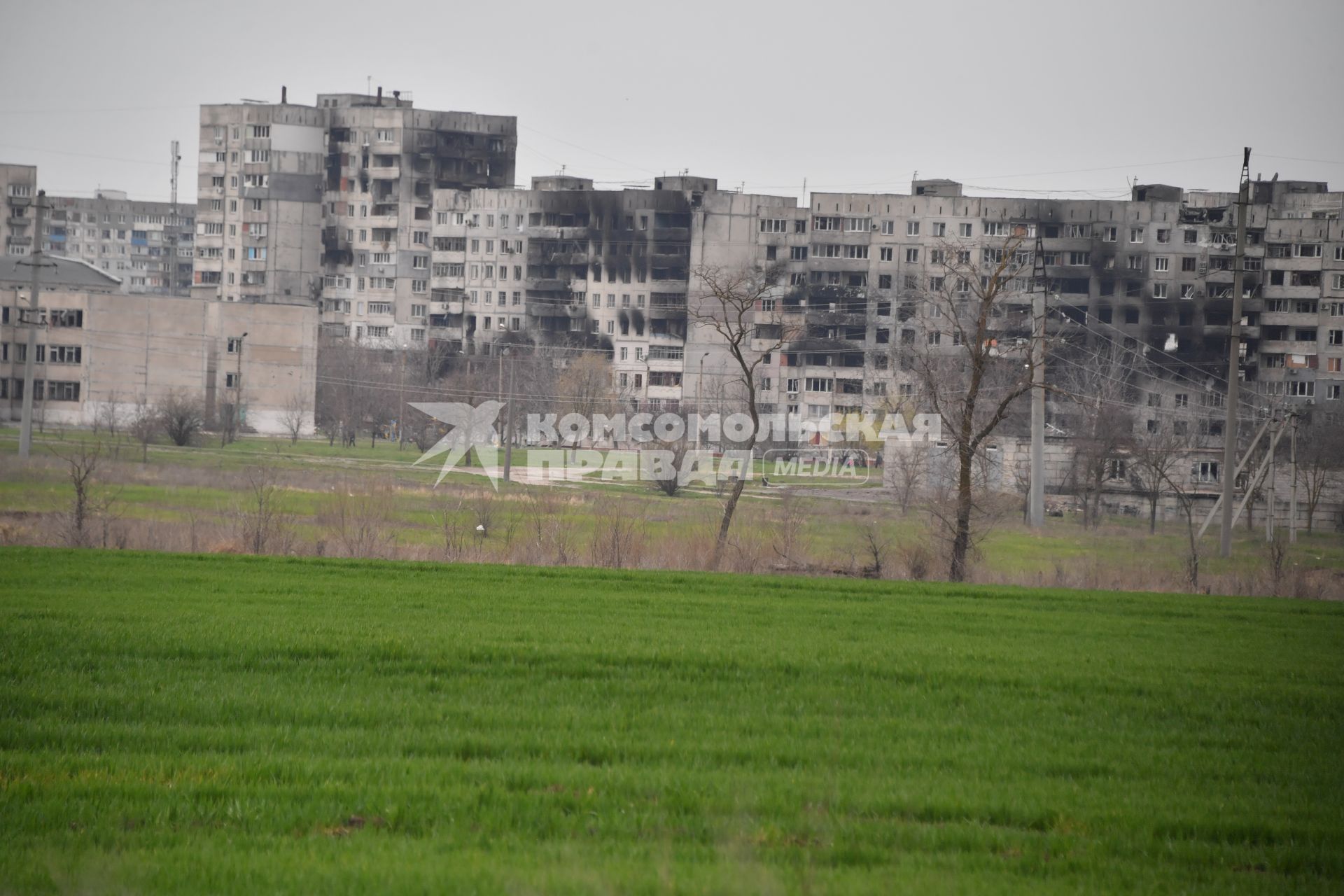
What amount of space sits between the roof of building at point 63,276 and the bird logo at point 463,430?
71.1 ft

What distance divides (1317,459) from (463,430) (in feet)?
146

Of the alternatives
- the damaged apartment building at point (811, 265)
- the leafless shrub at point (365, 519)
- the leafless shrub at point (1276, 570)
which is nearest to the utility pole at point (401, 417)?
the damaged apartment building at point (811, 265)

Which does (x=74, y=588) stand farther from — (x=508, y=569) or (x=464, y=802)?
(x=464, y=802)

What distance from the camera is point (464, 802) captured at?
762 cm

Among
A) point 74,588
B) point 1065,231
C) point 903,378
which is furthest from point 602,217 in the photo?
point 74,588

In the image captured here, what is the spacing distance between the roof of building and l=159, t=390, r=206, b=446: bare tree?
1686 centimetres

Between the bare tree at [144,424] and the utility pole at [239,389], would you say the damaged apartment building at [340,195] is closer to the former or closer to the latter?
the utility pole at [239,389]

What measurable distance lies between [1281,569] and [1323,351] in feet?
261

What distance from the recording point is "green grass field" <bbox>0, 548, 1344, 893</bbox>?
6.71m

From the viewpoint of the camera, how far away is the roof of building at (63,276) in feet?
254

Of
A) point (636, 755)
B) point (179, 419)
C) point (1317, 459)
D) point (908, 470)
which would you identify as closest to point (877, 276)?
point (1317, 459)

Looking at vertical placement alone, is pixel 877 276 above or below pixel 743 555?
above

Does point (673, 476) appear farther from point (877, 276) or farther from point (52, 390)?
point (877, 276)

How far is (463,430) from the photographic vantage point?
71.5 m
